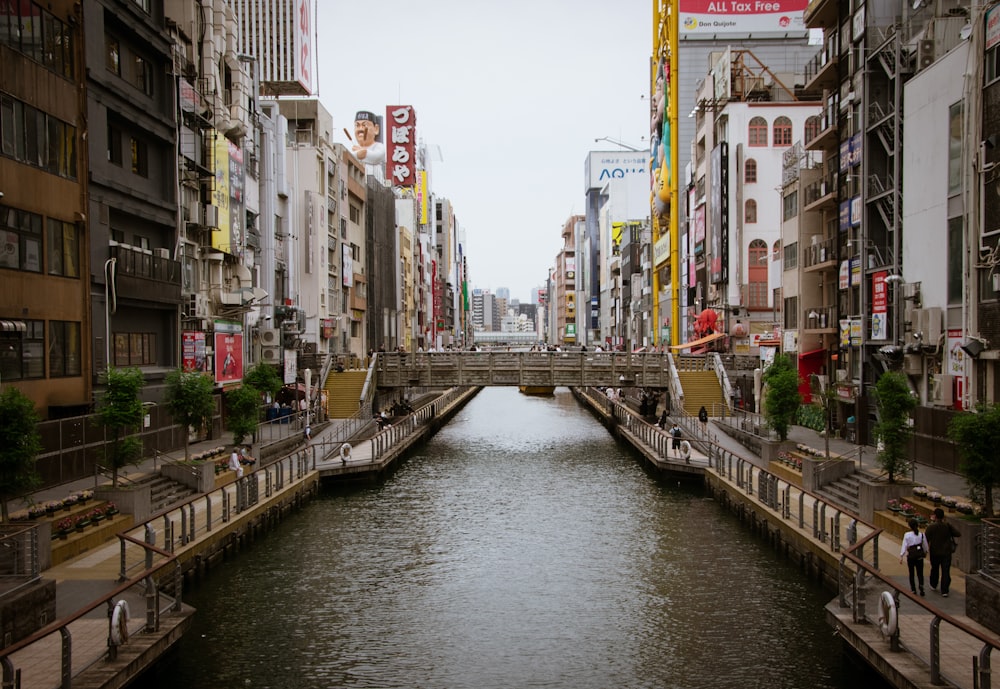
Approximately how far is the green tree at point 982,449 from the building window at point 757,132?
5842cm

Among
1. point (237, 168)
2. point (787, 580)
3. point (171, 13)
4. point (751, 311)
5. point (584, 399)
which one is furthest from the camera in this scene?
point (584, 399)

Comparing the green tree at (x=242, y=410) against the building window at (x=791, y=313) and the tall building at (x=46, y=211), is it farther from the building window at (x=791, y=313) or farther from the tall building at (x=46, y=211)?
the building window at (x=791, y=313)

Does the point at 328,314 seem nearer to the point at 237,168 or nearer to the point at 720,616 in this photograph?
the point at 237,168

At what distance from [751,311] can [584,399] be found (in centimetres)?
2858

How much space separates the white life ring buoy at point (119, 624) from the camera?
15211 mm

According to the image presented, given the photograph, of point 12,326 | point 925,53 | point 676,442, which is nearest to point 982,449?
point 925,53

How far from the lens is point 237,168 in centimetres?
5019

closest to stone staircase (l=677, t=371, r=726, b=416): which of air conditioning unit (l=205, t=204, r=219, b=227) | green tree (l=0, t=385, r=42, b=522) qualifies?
air conditioning unit (l=205, t=204, r=219, b=227)

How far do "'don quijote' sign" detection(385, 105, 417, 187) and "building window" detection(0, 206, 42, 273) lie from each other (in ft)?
390

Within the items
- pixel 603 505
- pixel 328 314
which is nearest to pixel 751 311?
pixel 328 314

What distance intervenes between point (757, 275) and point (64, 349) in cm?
5722

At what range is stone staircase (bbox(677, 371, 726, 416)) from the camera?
5784 cm

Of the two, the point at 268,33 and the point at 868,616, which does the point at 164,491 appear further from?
the point at 268,33

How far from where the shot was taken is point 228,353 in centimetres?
4603
